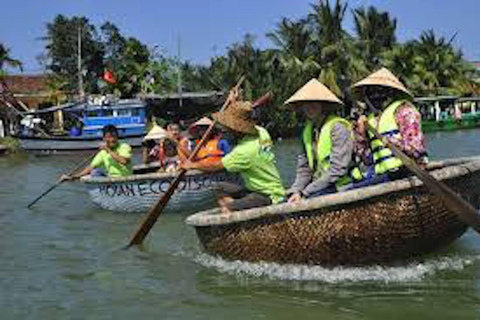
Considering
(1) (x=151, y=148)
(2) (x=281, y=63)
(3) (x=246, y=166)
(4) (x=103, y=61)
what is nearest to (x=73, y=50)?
(4) (x=103, y=61)

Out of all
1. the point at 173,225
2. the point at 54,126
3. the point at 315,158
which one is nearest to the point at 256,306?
the point at 315,158

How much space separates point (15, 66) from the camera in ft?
114

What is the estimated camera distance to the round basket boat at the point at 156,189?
10039 mm

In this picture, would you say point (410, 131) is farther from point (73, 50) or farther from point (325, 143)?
point (73, 50)

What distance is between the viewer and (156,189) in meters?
10.1

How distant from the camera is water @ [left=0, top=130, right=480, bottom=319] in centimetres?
554

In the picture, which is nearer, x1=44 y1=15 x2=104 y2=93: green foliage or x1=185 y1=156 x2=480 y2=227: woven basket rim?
x1=185 y1=156 x2=480 y2=227: woven basket rim

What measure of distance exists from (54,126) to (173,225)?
2719cm

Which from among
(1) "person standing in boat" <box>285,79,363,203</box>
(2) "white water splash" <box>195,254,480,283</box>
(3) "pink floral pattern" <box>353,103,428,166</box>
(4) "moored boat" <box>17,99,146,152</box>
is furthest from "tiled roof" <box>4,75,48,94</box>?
(3) "pink floral pattern" <box>353,103,428,166</box>

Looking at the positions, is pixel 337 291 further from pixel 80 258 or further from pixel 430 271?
pixel 80 258

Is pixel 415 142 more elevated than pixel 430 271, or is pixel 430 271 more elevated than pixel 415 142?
pixel 415 142

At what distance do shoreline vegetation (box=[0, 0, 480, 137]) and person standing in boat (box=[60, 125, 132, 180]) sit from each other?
72.7ft

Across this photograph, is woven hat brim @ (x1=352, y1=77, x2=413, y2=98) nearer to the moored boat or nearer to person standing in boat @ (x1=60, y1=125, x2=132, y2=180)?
person standing in boat @ (x1=60, y1=125, x2=132, y2=180)

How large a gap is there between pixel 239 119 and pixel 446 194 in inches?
78.4
